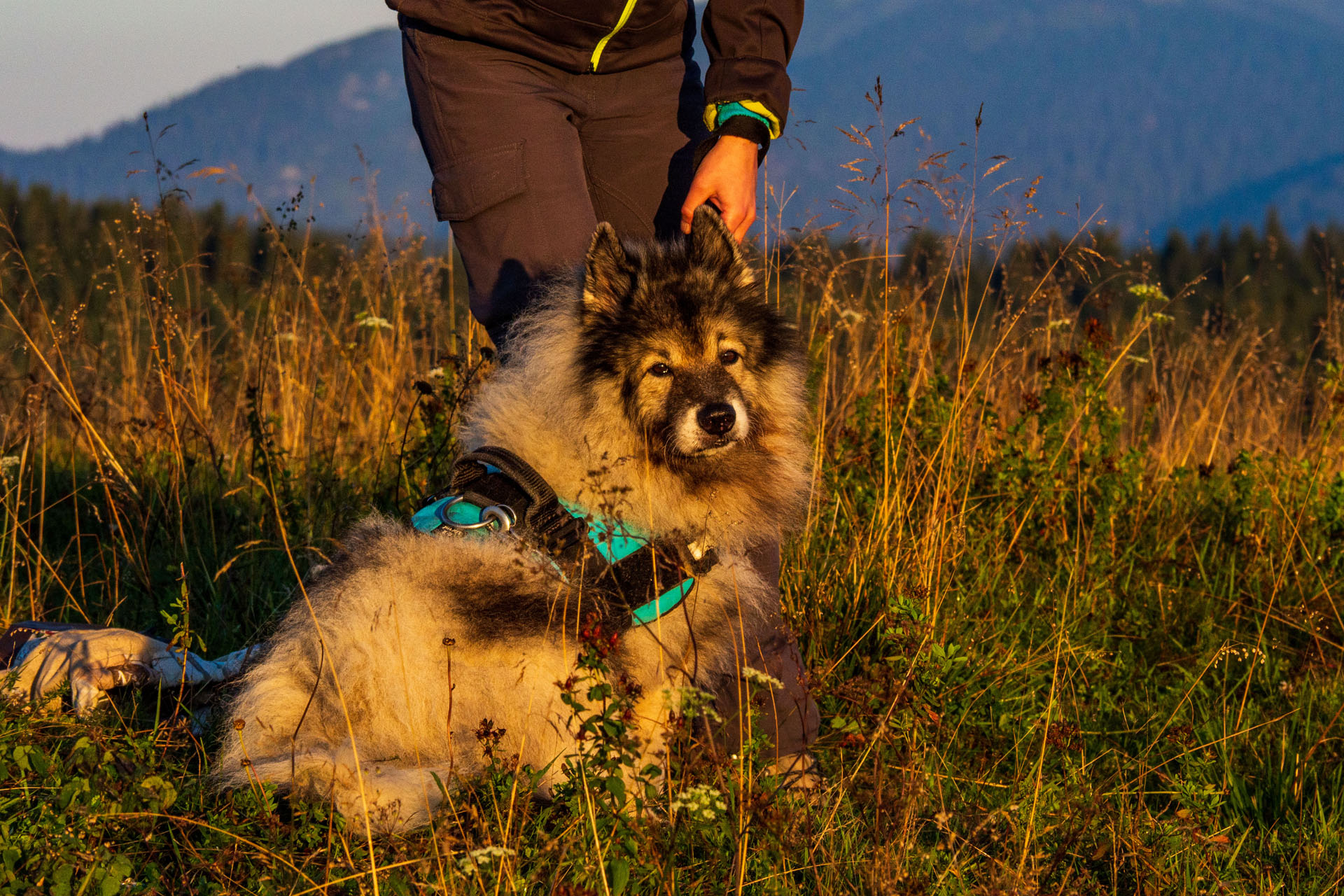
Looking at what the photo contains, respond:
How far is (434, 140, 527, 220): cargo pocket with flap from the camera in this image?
2867 millimetres

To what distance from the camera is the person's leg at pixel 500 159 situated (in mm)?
2887

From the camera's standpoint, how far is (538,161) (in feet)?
9.46

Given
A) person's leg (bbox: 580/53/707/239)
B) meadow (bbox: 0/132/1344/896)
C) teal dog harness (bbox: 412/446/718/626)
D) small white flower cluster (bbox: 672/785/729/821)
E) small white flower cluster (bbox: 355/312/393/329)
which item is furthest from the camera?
small white flower cluster (bbox: 355/312/393/329)

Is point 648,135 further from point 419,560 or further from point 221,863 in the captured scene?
point 221,863

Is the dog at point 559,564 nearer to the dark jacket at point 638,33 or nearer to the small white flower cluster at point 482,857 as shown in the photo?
the small white flower cluster at point 482,857

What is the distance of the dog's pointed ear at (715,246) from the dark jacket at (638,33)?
0.46 meters

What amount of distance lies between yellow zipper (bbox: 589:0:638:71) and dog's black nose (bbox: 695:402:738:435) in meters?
1.18

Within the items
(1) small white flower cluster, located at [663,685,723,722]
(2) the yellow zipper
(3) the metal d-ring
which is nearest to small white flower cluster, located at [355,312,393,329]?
(2) the yellow zipper

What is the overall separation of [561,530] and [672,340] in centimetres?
69

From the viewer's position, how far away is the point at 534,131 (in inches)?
114

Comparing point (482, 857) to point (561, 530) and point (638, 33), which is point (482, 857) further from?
point (638, 33)

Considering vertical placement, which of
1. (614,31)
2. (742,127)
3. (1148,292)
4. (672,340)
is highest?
(614,31)

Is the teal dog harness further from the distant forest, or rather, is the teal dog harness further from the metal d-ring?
the distant forest

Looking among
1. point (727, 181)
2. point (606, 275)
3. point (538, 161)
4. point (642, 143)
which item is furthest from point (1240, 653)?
point (538, 161)
